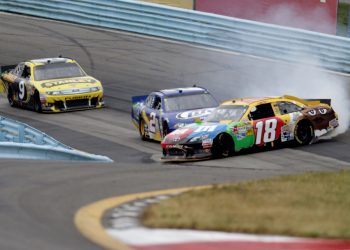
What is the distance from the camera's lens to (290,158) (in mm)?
18812

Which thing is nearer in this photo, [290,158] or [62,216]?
[62,216]

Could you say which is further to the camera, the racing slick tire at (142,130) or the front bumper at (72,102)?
the front bumper at (72,102)

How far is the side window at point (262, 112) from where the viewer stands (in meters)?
19.7

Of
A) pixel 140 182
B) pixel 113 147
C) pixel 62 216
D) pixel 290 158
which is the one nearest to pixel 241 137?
pixel 290 158

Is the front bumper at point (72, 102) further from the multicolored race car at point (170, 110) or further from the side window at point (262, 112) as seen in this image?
the side window at point (262, 112)

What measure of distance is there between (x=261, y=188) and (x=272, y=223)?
93.9 inches

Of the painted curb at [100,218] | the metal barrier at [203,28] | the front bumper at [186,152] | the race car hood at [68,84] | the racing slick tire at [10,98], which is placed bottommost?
the racing slick tire at [10,98]

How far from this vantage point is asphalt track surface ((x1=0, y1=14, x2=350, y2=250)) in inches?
468

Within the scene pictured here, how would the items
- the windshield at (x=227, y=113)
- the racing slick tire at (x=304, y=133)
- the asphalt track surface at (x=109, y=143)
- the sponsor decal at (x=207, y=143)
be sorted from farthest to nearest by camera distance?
the racing slick tire at (x=304, y=133) < the windshield at (x=227, y=113) < the sponsor decal at (x=207, y=143) < the asphalt track surface at (x=109, y=143)

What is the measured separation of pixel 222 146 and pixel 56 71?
895cm

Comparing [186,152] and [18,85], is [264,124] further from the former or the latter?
[18,85]

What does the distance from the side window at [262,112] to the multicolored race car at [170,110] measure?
1.30m

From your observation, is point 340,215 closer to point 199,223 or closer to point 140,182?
point 199,223

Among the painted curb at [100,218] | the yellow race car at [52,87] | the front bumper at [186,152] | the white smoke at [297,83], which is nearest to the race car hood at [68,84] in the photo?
the yellow race car at [52,87]
